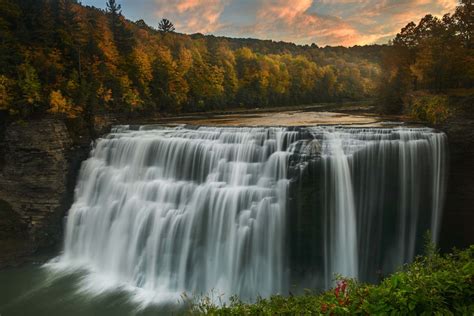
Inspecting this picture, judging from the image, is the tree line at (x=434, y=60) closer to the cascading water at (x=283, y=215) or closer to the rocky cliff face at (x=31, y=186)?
the cascading water at (x=283, y=215)

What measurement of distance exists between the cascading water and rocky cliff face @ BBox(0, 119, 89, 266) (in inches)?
147

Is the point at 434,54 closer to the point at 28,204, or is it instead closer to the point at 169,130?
the point at 169,130

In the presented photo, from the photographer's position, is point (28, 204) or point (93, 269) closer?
point (93, 269)

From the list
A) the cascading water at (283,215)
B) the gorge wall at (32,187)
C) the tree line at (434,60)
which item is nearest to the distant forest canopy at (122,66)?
the tree line at (434,60)

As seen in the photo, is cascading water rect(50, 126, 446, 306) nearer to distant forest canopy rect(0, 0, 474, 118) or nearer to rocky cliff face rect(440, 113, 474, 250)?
rocky cliff face rect(440, 113, 474, 250)

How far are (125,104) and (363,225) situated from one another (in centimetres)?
2129

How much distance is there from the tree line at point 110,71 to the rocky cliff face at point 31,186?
5.30ft

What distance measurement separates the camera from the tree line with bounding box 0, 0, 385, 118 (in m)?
21.1

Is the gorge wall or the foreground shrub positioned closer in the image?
the foreground shrub

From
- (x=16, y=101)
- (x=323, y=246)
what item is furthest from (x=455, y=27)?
(x=16, y=101)

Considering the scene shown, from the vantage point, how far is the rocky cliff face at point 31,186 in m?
19.2

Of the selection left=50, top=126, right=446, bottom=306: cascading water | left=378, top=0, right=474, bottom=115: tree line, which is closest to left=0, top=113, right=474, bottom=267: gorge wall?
left=50, top=126, right=446, bottom=306: cascading water

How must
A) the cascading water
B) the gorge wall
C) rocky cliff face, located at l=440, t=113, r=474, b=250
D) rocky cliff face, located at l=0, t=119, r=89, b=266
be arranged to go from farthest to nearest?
rocky cliff face, located at l=0, t=119, r=89, b=266
the gorge wall
rocky cliff face, located at l=440, t=113, r=474, b=250
the cascading water

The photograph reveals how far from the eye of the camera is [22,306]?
48.1 ft
